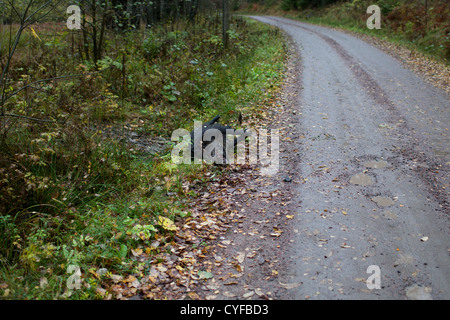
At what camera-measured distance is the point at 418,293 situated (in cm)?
393

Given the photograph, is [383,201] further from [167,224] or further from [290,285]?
[167,224]

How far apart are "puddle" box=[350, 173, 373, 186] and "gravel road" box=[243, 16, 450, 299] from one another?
0.06ft

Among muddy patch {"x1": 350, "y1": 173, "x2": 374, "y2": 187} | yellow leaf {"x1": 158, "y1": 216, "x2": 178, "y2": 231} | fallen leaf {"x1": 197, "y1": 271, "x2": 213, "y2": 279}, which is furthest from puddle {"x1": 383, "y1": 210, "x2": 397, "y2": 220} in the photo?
yellow leaf {"x1": 158, "y1": 216, "x2": 178, "y2": 231}

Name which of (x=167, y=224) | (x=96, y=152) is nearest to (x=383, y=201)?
(x=167, y=224)

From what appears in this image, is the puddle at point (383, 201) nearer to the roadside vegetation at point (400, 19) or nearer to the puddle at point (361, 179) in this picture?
the puddle at point (361, 179)

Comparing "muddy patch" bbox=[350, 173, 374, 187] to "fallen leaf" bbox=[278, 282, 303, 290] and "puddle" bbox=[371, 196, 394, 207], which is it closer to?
"puddle" bbox=[371, 196, 394, 207]

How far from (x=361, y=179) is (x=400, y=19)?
68.4ft

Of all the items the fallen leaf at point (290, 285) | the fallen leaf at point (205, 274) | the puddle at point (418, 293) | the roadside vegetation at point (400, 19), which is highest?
the roadside vegetation at point (400, 19)

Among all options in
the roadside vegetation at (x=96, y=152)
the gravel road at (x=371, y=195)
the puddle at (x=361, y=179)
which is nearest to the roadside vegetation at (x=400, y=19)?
the gravel road at (x=371, y=195)

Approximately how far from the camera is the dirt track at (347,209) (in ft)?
13.8

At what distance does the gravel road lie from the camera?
4.20 m

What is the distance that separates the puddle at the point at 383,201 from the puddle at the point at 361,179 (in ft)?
1.57
